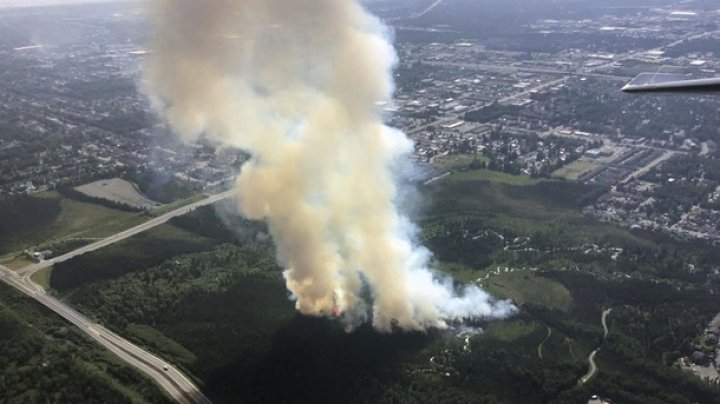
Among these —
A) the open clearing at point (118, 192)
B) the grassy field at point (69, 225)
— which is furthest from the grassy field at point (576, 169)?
the grassy field at point (69, 225)

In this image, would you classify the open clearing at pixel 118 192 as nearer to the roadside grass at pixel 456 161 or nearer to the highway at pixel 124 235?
the highway at pixel 124 235

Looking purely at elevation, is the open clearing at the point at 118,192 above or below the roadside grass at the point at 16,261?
below

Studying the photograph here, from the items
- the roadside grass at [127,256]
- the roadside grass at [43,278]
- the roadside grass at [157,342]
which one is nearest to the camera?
the roadside grass at [157,342]

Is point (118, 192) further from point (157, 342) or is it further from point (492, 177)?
point (492, 177)

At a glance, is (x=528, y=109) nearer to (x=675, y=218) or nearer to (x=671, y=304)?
(x=675, y=218)

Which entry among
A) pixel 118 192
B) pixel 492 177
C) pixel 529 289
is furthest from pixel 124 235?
pixel 492 177

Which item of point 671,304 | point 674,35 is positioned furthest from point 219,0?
point 674,35
